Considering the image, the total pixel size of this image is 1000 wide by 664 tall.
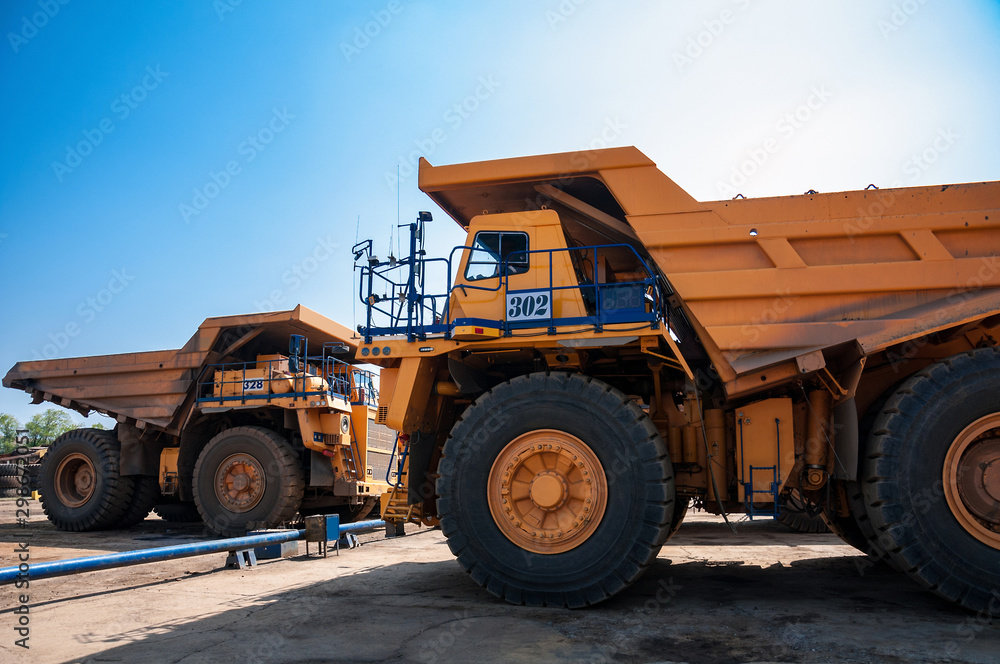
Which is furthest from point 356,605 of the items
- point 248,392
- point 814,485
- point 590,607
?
point 248,392

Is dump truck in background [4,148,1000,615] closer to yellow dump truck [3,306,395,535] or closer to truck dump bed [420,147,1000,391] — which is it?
truck dump bed [420,147,1000,391]

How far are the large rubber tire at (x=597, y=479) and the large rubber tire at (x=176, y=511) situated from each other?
1061 centimetres

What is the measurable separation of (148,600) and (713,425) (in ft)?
19.2

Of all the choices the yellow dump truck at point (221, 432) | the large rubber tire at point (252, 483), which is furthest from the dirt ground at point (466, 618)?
the yellow dump truck at point (221, 432)

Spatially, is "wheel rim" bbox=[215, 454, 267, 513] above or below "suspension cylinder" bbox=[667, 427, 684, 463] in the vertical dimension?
below

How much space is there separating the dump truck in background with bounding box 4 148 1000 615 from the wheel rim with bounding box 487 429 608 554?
0.06ft

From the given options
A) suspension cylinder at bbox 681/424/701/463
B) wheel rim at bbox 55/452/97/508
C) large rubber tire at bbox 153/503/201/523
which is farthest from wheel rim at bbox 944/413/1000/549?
wheel rim at bbox 55/452/97/508

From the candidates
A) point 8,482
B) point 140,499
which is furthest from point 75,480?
point 8,482

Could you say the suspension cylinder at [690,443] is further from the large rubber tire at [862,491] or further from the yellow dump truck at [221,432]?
the yellow dump truck at [221,432]

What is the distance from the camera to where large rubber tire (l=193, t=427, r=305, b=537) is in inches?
468

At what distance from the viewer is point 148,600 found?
21.5ft

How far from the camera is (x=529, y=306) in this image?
21.2 feet

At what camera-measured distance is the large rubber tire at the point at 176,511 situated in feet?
47.1

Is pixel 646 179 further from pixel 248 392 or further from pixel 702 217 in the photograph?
pixel 248 392
